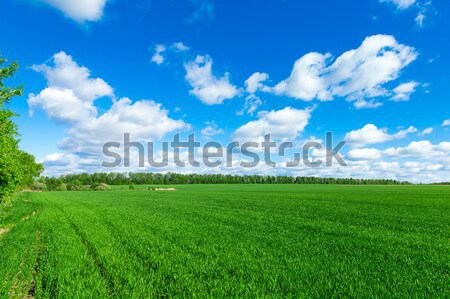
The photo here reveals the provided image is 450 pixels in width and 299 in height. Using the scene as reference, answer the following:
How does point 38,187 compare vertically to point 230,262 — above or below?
below

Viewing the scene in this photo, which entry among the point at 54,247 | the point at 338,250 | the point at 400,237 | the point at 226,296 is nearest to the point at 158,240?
the point at 54,247

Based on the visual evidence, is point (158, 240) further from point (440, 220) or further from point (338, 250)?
point (440, 220)

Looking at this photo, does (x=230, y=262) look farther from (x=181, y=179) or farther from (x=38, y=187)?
(x=181, y=179)

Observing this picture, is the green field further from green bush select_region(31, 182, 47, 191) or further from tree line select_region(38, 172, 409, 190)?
tree line select_region(38, 172, 409, 190)

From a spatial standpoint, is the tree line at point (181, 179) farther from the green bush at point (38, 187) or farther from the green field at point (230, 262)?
the green field at point (230, 262)

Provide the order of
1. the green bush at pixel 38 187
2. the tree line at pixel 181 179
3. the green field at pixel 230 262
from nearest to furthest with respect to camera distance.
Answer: the green field at pixel 230 262, the green bush at pixel 38 187, the tree line at pixel 181 179

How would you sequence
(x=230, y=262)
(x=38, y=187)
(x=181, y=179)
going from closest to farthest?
1. (x=230, y=262)
2. (x=38, y=187)
3. (x=181, y=179)

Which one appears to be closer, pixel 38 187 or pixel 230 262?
pixel 230 262

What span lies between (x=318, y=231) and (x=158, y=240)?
26.4 ft

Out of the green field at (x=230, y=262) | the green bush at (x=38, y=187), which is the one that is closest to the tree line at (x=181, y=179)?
the green bush at (x=38, y=187)

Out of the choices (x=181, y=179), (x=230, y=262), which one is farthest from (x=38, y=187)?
(x=230, y=262)

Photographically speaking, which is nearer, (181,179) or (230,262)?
(230,262)

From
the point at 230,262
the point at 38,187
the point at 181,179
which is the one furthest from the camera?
the point at 181,179

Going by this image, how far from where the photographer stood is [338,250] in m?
10.6
